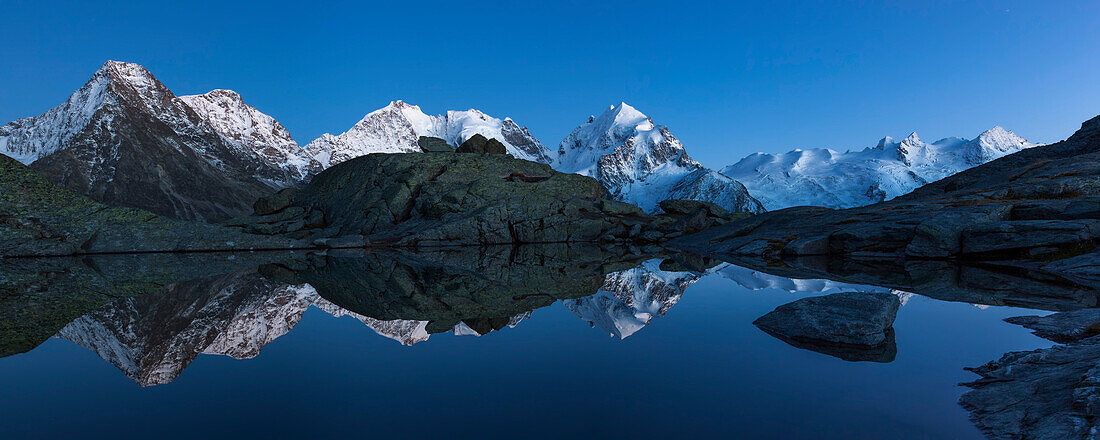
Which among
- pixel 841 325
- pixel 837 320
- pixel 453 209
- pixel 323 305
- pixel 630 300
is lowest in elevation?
pixel 841 325

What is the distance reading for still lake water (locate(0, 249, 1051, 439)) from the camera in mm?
5004

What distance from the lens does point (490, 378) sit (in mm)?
6477

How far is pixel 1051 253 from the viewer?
65.6 feet

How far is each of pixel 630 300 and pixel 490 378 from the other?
258 inches

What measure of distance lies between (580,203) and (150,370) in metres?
42.7

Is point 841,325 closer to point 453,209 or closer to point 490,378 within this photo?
point 490,378

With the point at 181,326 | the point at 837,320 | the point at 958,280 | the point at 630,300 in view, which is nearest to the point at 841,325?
the point at 837,320

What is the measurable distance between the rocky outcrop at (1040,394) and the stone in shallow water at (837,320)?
1.59 meters

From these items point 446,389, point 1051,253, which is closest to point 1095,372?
point 446,389

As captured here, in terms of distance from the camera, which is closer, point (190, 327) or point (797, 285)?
point (190, 327)

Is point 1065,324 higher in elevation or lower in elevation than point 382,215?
lower

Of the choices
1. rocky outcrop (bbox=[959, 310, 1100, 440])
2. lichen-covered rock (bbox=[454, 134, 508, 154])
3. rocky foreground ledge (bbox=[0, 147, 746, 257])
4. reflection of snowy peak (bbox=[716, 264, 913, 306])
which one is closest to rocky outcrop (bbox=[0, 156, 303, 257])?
rocky foreground ledge (bbox=[0, 147, 746, 257])

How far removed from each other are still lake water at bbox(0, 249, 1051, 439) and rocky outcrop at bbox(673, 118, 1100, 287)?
12765 millimetres

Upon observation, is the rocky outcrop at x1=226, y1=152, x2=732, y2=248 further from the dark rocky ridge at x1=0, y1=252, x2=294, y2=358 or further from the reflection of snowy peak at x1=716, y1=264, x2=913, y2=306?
the reflection of snowy peak at x1=716, y1=264, x2=913, y2=306
